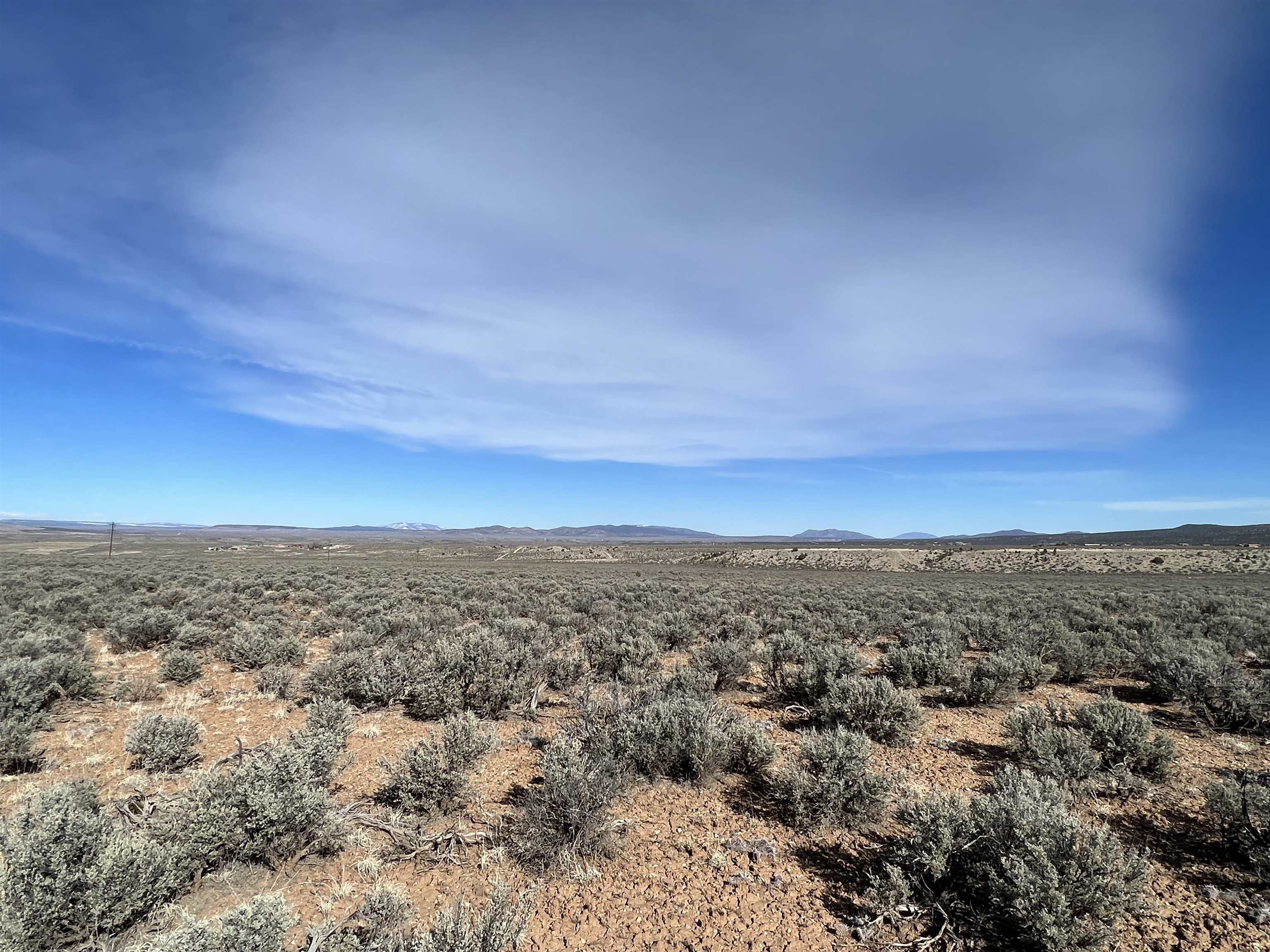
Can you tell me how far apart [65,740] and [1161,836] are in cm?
1266

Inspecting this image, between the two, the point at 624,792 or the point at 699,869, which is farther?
the point at 624,792

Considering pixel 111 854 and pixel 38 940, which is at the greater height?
pixel 111 854

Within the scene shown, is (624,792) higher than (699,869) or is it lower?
higher

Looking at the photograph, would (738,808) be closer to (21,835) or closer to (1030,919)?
(1030,919)

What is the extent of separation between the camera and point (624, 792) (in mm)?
5602

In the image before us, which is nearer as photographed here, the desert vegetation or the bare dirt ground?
the desert vegetation

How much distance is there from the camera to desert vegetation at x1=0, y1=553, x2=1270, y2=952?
12.1ft

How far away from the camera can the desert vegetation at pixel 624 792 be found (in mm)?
3701

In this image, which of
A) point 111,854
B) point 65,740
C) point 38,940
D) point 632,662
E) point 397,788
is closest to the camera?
point 38,940

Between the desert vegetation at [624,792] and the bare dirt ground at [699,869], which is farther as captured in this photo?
the bare dirt ground at [699,869]

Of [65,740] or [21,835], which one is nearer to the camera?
[21,835]

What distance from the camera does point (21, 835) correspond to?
3607 mm

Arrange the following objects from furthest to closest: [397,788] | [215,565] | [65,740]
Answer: [215,565], [65,740], [397,788]

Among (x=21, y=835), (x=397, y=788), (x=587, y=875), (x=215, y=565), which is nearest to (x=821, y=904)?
(x=587, y=875)
